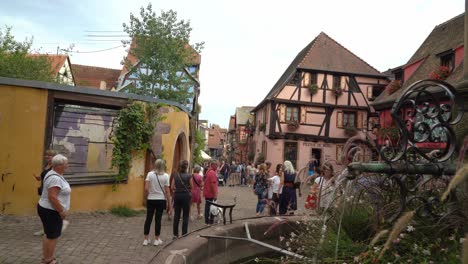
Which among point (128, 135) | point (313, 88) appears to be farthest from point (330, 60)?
point (128, 135)

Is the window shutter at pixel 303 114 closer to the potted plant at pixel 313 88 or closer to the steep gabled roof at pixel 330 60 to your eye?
the potted plant at pixel 313 88

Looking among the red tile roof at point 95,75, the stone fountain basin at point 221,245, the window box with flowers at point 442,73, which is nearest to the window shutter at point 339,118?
the window box with flowers at point 442,73

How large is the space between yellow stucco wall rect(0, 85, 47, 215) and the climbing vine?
5.72ft

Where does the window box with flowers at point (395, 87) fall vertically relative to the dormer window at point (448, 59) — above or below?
below

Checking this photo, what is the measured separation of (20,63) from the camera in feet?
79.5

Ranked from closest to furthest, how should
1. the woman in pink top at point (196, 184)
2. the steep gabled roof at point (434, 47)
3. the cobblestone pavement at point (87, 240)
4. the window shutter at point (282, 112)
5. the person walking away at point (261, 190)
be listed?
the cobblestone pavement at point (87, 240)
the woman in pink top at point (196, 184)
the person walking away at point (261, 190)
the steep gabled roof at point (434, 47)
the window shutter at point (282, 112)

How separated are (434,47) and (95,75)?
32.4 m

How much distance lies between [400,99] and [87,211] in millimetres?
8044

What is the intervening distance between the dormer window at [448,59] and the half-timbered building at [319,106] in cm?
1000

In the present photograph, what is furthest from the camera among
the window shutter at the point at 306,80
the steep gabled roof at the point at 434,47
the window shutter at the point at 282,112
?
the window shutter at the point at 282,112

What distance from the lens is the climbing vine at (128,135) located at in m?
9.67

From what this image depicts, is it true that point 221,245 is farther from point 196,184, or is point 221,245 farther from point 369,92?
point 369,92

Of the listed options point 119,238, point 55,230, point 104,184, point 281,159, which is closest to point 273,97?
point 281,159

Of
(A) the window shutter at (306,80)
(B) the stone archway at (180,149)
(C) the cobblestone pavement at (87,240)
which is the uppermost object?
(A) the window shutter at (306,80)
